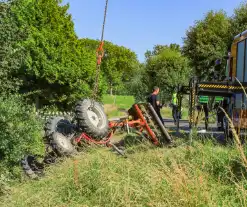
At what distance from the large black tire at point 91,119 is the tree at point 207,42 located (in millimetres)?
17491

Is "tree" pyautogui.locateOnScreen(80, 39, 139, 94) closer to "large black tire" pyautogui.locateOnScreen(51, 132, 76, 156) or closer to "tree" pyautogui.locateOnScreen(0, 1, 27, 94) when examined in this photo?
"tree" pyautogui.locateOnScreen(0, 1, 27, 94)

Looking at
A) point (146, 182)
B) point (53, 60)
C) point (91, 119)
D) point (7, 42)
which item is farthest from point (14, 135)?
point (53, 60)

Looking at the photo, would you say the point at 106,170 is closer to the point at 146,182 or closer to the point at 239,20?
the point at 146,182

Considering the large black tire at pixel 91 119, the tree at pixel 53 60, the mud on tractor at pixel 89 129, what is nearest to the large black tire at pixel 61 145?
the mud on tractor at pixel 89 129

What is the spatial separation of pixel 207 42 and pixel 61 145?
21149 mm

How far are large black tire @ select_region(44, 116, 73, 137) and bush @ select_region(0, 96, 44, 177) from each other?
136 cm

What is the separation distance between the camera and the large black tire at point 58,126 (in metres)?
8.43

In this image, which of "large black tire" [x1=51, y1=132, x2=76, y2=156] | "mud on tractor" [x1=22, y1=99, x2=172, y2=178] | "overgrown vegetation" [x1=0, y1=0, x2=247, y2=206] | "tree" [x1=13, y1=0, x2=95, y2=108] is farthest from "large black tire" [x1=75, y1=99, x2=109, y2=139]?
"tree" [x1=13, y1=0, x2=95, y2=108]

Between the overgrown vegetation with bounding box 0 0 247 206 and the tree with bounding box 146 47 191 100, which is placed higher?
the tree with bounding box 146 47 191 100

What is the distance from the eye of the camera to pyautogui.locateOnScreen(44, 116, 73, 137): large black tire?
27.6ft

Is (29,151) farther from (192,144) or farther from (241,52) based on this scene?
(241,52)

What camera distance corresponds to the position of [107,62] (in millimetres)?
72812

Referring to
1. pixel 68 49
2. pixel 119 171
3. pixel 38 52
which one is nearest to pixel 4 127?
pixel 119 171

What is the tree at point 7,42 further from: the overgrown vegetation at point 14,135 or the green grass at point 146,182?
the green grass at point 146,182
